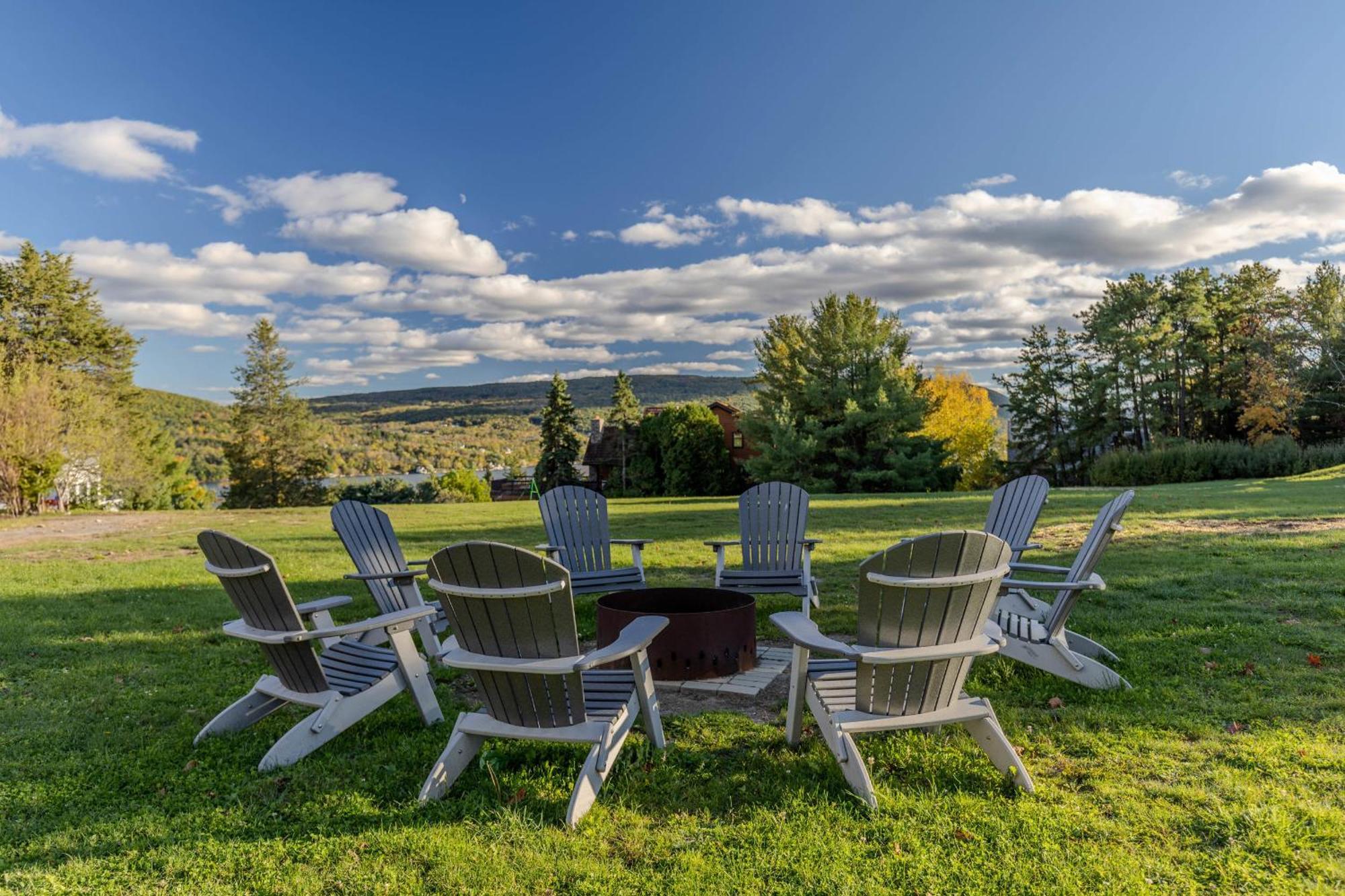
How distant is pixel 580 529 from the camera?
20.0ft

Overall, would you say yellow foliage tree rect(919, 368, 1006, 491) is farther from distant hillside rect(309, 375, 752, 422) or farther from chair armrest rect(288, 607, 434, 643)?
chair armrest rect(288, 607, 434, 643)

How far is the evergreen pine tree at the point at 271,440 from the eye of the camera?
133ft

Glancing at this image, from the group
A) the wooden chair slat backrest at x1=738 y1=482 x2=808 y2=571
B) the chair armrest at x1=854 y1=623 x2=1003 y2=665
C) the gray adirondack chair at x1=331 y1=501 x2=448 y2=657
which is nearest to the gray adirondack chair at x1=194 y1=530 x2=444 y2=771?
the gray adirondack chair at x1=331 y1=501 x2=448 y2=657

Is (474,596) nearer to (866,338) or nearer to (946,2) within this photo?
(946,2)

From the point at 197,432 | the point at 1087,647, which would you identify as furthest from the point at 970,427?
the point at 197,432

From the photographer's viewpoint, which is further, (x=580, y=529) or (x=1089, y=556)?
(x=580, y=529)

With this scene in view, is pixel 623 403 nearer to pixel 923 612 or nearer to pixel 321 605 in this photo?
pixel 321 605

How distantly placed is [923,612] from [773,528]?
3396 millimetres

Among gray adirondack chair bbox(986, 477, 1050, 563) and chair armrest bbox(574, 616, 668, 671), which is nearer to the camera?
chair armrest bbox(574, 616, 668, 671)

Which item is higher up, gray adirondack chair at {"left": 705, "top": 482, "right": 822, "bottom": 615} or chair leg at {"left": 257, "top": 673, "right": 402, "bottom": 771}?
gray adirondack chair at {"left": 705, "top": 482, "right": 822, "bottom": 615}

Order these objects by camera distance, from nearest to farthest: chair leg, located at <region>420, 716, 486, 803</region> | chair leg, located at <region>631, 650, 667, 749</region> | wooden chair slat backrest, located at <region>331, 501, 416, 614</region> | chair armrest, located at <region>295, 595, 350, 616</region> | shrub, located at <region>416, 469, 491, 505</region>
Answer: chair leg, located at <region>420, 716, 486, 803</region>
chair leg, located at <region>631, 650, 667, 749</region>
chair armrest, located at <region>295, 595, 350, 616</region>
wooden chair slat backrest, located at <region>331, 501, 416, 614</region>
shrub, located at <region>416, 469, 491, 505</region>

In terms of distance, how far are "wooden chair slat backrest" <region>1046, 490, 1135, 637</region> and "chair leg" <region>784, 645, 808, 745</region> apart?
1.53m

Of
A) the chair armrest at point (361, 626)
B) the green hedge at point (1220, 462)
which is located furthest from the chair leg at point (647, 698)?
the green hedge at point (1220, 462)

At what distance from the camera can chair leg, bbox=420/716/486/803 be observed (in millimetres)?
2770
